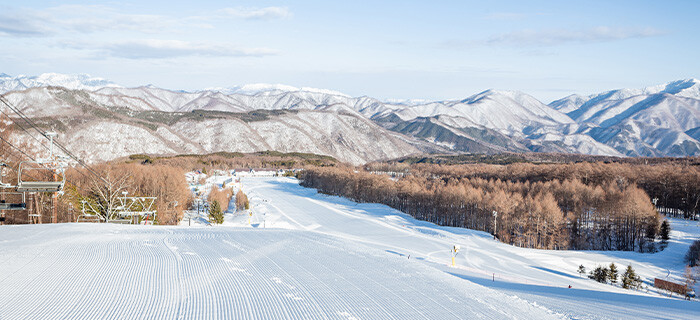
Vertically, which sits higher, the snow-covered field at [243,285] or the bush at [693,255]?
the snow-covered field at [243,285]

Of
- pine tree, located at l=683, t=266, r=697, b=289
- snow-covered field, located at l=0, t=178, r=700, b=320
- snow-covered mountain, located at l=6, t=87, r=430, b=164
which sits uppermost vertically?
snow-covered mountain, located at l=6, t=87, r=430, b=164

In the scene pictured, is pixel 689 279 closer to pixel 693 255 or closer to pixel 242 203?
pixel 693 255

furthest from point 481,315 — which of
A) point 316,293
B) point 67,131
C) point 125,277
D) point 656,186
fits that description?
point 67,131

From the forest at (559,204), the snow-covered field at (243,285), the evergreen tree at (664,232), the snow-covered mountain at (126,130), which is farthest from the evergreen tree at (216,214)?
the snow-covered mountain at (126,130)

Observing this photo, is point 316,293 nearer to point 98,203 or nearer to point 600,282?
point 600,282

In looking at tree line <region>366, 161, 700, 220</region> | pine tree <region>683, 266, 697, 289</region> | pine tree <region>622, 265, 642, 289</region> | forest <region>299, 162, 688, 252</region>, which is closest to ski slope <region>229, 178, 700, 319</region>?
pine tree <region>622, 265, 642, 289</region>

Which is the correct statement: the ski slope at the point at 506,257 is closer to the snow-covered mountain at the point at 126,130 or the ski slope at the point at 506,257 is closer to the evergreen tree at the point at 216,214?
the evergreen tree at the point at 216,214

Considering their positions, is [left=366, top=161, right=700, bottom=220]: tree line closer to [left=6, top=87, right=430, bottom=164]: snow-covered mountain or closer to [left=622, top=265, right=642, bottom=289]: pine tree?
[left=622, top=265, right=642, bottom=289]: pine tree
